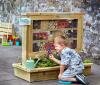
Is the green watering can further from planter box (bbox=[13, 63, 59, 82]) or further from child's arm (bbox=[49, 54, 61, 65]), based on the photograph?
child's arm (bbox=[49, 54, 61, 65])

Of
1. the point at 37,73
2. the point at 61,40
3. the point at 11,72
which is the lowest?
the point at 11,72

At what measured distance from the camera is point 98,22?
10.3m

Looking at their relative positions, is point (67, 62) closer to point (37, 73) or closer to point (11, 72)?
point (37, 73)

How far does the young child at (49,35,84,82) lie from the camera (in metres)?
7.92

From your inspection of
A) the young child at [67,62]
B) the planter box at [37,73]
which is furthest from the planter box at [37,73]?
the young child at [67,62]

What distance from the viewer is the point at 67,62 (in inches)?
312

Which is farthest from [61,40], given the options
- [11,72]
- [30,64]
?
[11,72]

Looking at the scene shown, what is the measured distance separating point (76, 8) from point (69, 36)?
230 centimetres

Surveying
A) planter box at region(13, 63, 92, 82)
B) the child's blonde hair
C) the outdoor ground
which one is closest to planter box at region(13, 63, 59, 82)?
planter box at region(13, 63, 92, 82)

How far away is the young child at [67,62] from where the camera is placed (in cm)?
792

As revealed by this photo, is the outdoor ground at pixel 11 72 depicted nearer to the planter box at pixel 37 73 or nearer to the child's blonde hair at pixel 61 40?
the planter box at pixel 37 73

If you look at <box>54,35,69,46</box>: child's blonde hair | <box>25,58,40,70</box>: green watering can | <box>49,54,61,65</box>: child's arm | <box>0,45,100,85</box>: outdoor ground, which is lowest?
<box>0,45,100,85</box>: outdoor ground

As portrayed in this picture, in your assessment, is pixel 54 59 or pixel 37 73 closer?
pixel 37 73

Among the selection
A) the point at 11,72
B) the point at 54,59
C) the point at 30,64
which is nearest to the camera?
the point at 30,64
